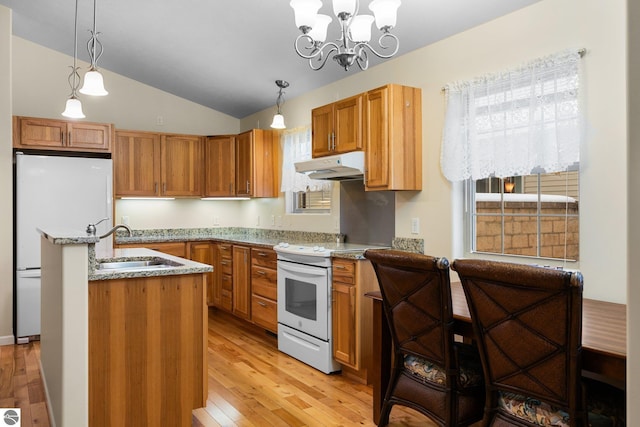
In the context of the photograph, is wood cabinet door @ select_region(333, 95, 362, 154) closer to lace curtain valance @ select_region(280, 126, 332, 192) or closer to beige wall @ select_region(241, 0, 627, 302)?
beige wall @ select_region(241, 0, 627, 302)

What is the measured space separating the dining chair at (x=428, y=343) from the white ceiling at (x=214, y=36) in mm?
1770

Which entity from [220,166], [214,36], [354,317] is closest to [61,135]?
[220,166]

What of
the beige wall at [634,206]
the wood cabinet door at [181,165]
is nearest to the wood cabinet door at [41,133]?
the wood cabinet door at [181,165]

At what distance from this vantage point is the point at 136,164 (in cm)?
549

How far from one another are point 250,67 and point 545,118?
2.90 meters

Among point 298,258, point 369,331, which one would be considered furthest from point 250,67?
point 369,331

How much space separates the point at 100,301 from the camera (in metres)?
2.30

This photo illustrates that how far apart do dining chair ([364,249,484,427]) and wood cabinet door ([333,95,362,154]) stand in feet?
5.17

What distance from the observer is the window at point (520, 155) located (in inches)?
102

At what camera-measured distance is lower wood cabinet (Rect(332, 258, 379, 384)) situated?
10.9ft

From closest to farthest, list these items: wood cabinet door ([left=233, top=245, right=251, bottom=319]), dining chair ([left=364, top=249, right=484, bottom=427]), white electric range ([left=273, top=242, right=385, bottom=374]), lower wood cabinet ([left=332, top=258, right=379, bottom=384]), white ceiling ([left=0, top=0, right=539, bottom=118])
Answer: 1. dining chair ([left=364, top=249, right=484, bottom=427])
2. white ceiling ([left=0, top=0, right=539, bottom=118])
3. lower wood cabinet ([left=332, top=258, right=379, bottom=384])
4. white electric range ([left=273, top=242, right=385, bottom=374])
5. wood cabinet door ([left=233, top=245, right=251, bottom=319])

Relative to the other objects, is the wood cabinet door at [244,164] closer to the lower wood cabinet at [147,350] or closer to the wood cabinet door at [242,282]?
the wood cabinet door at [242,282]

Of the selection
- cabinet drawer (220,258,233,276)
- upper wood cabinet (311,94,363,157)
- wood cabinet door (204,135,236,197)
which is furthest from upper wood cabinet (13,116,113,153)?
upper wood cabinet (311,94,363,157)

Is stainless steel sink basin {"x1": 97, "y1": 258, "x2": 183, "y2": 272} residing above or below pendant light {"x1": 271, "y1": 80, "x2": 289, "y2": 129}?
below
